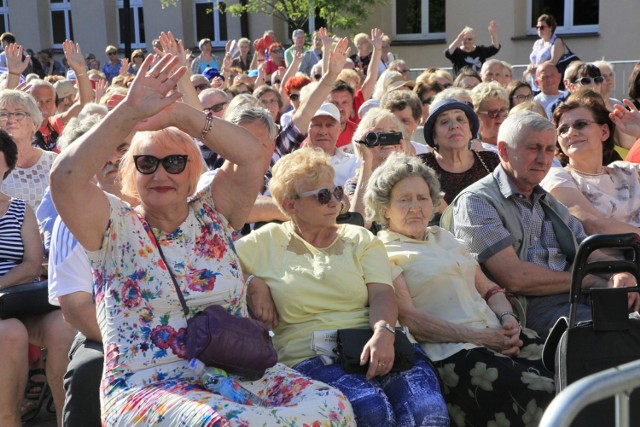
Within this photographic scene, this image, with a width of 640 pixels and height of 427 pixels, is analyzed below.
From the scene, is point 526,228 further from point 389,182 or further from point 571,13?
point 571,13

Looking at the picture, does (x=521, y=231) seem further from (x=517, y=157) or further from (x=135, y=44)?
(x=135, y=44)

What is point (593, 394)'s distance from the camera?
6.15 ft

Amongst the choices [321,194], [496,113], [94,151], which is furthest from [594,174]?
[94,151]

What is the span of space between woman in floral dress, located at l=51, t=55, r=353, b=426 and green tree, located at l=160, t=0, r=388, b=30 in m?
14.6

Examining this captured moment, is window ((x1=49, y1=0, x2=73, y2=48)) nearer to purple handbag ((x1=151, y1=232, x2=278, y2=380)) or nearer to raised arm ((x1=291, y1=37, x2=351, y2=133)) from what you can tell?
raised arm ((x1=291, y1=37, x2=351, y2=133))

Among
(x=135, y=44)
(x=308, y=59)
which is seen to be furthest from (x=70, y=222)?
(x=135, y=44)

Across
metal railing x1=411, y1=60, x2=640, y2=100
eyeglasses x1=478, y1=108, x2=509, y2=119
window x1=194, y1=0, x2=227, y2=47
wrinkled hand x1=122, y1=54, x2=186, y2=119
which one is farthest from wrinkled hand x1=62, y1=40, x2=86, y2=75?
window x1=194, y1=0, x2=227, y2=47

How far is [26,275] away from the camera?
450 centimetres

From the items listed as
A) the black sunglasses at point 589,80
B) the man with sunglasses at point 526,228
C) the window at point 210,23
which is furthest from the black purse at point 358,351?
the window at point 210,23

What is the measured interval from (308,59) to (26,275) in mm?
9821

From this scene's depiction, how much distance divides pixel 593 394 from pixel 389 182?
94.6 inches

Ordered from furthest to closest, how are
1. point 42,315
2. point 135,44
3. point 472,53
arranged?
point 135,44 → point 472,53 → point 42,315

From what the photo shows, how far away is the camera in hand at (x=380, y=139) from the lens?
5086 mm

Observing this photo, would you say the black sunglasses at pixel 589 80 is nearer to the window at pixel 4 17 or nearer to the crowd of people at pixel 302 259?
the crowd of people at pixel 302 259
